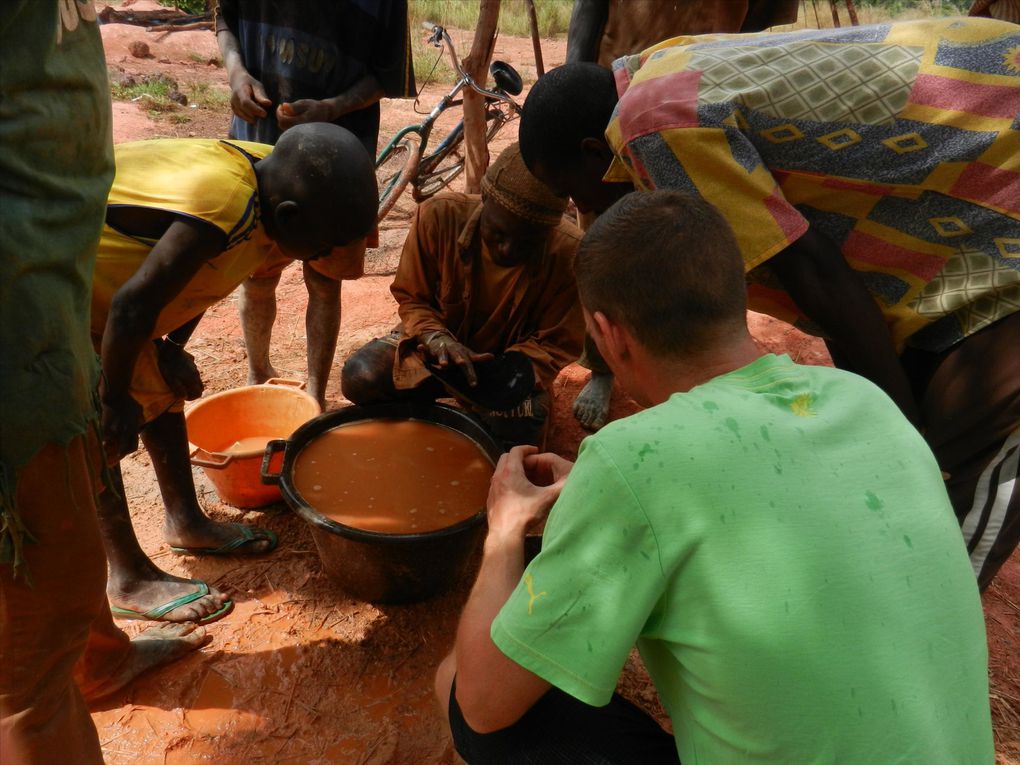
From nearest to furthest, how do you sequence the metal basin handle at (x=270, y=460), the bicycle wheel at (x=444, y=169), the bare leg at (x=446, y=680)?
the bare leg at (x=446, y=680) < the metal basin handle at (x=270, y=460) < the bicycle wheel at (x=444, y=169)

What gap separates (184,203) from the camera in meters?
1.87

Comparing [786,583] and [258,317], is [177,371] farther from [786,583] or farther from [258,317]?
[786,583]

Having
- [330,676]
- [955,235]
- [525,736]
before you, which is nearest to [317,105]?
[330,676]

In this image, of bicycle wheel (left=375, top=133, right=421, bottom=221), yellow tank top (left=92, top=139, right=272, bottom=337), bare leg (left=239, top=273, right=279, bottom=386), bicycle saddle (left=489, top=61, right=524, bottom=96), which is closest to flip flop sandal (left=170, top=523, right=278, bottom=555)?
yellow tank top (left=92, top=139, right=272, bottom=337)

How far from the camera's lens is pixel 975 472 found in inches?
71.3

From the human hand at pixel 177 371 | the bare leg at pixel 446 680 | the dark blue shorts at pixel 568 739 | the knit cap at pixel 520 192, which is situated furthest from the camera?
the knit cap at pixel 520 192

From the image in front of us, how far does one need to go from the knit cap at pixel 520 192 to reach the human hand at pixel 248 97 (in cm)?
106

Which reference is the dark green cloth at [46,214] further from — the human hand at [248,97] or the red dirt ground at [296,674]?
the human hand at [248,97]

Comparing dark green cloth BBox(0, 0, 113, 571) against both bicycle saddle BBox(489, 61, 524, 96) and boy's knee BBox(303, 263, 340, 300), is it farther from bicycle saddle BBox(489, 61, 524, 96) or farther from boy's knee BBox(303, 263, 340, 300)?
bicycle saddle BBox(489, 61, 524, 96)

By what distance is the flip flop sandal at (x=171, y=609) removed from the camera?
2227 millimetres

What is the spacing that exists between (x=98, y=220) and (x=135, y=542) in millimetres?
1287

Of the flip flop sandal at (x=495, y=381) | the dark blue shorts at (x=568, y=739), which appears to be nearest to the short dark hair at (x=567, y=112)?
the flip flop sandal at (x=495, y=381)

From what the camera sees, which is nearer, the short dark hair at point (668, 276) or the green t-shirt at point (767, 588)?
the green t-shirt at point (767, 588)

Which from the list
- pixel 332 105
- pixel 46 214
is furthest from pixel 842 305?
pixel 332 105
